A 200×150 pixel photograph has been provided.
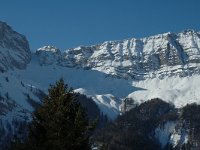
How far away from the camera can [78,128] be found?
38.3 m

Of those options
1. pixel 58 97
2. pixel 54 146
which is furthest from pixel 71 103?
pixel 54 146

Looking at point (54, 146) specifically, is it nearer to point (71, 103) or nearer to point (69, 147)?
point (69, 147)

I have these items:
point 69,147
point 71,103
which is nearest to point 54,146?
point 69,147

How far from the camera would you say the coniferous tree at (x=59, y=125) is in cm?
3803

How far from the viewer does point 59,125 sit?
3850 cm

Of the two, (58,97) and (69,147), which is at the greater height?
(58,97)

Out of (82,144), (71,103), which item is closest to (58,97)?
(71,103)

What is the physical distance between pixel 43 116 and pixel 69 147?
3251 millimetres

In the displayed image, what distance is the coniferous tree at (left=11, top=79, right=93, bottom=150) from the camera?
38.0m

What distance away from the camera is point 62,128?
38500mm

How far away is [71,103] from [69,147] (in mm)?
3301

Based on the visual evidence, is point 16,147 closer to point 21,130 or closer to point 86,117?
Answer: point 21,130

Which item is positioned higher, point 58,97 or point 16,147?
point 58,97

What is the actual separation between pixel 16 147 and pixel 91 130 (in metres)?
5.09
